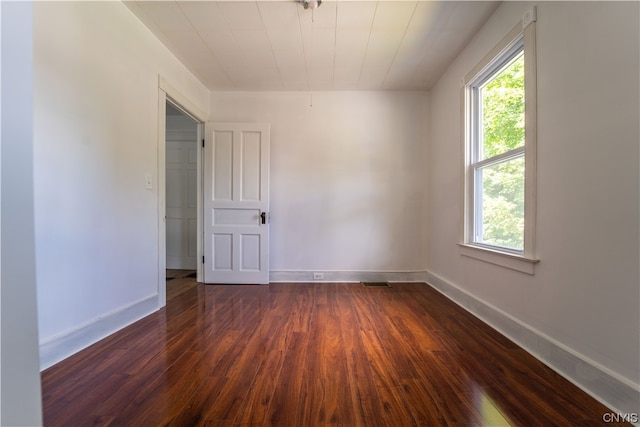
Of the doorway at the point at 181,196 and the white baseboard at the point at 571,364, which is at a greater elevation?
the doorway at the point at 181,196

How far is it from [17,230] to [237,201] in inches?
115

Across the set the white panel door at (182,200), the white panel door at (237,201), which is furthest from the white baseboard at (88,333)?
the white panel door at (182,200)

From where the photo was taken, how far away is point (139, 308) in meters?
2.23

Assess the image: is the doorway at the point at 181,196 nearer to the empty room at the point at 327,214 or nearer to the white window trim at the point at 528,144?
the empty room at the point at 327,214

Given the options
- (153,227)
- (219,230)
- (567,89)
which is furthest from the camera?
(219,230)

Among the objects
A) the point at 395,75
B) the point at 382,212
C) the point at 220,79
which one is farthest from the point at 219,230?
the point at 395,75

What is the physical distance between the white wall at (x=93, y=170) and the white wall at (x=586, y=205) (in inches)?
119

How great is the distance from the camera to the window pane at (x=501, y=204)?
1932 mm

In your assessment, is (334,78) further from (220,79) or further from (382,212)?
(382,212)

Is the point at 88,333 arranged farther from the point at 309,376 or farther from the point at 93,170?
the point at 309,376

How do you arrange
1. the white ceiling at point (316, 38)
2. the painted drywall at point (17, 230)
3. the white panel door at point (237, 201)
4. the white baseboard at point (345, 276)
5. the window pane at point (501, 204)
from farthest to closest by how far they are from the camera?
the white baseboard at point (345, 276), the white panel door at point (237, 201), the white ceiling at point (316, 38), the window pane at point (501, 204), the painted drywall at point (17, 230)

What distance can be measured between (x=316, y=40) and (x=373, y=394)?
2871 millimetres

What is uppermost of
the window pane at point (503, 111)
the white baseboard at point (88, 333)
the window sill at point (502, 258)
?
the window pane at point (503, 111)

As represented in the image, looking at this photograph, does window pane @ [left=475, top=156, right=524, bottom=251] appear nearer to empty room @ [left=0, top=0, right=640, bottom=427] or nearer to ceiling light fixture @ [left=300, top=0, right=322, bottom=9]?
empty room @ [left=0, top=0, right=640, bottom=427]
